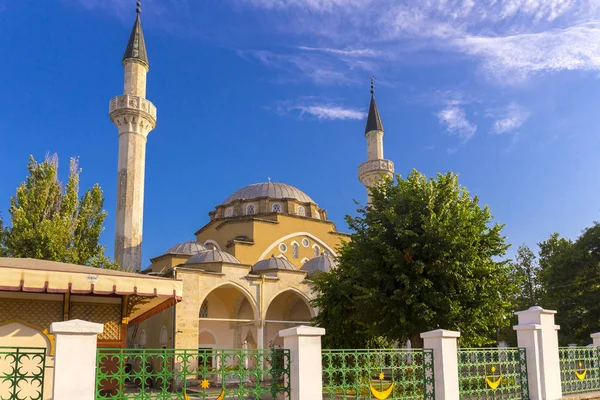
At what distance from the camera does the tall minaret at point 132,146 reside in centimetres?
1898

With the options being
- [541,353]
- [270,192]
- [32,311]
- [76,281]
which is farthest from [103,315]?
[270,192]

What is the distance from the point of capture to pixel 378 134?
2734 cm

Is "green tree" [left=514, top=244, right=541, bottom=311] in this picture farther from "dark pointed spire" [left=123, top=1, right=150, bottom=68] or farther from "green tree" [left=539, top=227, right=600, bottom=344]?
"dark pointed spire" [left=123, top=1, right=150, bottom=68]

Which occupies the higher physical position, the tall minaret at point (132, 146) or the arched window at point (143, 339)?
the tall minaret at point (132, 146)

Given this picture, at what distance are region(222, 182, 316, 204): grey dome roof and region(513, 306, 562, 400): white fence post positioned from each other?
18.3m

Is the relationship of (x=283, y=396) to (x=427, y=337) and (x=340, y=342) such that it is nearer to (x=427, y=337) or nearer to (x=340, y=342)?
(x=427, y=337)

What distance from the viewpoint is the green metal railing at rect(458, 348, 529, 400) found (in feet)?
23.6

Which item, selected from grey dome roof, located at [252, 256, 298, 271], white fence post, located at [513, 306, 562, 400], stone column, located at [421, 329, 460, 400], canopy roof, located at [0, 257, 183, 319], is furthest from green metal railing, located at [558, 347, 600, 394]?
grey dome roof, located at [252, 256, 298, 271]

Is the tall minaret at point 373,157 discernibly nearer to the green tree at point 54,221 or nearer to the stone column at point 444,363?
the green tree at point 54,221

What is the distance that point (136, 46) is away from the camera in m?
20.6

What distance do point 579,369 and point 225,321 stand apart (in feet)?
46.3

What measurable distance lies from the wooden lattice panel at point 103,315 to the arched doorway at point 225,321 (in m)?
12.0

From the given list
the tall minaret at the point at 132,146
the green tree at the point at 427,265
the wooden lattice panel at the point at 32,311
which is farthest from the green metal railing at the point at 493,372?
the tall minaret at the point at 132,146

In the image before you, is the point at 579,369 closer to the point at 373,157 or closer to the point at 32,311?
the point at 32,311
